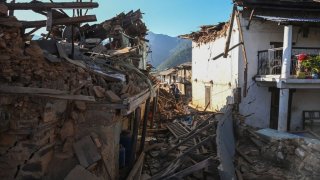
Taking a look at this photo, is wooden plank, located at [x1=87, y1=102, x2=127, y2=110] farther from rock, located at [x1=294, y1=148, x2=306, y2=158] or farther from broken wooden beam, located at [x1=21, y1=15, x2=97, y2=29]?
rock, located at [x1=294, y1=148, x2=306, y2=158]

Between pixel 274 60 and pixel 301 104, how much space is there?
133 inches

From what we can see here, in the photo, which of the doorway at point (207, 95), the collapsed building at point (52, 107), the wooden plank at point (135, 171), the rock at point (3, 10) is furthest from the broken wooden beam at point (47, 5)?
the doorway at point (207, 95)

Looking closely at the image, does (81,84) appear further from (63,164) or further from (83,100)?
(63,164)

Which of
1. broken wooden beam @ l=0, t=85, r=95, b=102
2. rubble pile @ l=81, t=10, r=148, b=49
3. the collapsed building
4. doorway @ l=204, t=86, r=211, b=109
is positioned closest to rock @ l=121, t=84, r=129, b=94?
the collapsed building

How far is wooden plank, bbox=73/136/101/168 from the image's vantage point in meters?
5.96

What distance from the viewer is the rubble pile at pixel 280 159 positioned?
32.2 ft

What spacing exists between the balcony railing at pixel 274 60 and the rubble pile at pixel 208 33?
3174 millimetres

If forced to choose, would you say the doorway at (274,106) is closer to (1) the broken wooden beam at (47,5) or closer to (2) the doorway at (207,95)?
(2) the doorway at (207,95)

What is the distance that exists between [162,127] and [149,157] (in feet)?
15.7

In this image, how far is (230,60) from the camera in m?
17.8

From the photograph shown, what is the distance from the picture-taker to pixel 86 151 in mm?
6051

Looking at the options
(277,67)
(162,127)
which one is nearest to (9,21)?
(162,127)

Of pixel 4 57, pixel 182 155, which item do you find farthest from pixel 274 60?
→ pixel 4 57

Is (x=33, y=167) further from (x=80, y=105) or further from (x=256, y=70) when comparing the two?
(x=256, y=70)
